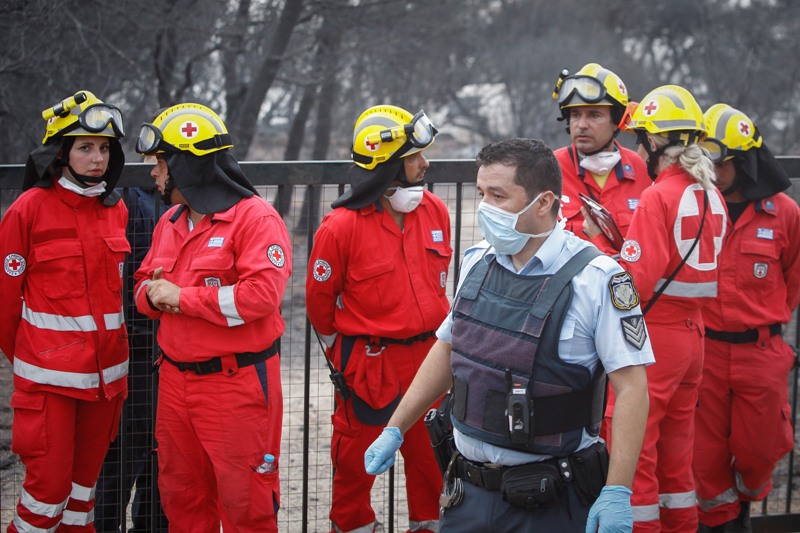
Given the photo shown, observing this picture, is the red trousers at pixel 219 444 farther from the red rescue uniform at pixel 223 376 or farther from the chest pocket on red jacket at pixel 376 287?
the chest pocket on red jacket at pixel 376 287

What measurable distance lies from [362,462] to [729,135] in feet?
9.08

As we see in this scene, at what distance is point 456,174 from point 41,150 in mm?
2153

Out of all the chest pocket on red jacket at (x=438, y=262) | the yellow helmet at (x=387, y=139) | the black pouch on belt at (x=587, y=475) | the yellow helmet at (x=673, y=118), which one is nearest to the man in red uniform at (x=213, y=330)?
the yellow helmet at (x=387, y=139)

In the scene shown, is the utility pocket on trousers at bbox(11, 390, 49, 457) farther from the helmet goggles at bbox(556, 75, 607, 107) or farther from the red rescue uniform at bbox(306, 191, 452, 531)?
the helmet goggles at bbox(556, 75, 607, 107)

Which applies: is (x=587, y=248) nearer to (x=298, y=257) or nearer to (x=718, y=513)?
(x=718, y=513)

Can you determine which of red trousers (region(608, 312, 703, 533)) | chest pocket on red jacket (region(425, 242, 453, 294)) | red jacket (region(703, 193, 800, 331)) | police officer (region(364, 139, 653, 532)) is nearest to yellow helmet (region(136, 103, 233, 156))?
chest pocket on red jacket (region(425, 242, 453, 294))

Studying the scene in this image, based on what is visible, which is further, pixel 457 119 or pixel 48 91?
pixel 457 119

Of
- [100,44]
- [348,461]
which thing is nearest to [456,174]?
[348,461]

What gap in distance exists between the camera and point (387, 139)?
4730 mm

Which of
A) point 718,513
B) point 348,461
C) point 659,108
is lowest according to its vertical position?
point 718,513

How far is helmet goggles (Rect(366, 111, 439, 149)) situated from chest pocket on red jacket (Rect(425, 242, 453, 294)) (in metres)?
0.54

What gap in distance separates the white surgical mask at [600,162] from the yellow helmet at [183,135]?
2023 mm

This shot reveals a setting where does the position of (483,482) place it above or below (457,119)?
below

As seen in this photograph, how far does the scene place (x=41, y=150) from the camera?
4.56 meters
